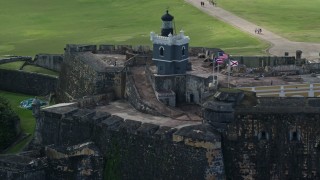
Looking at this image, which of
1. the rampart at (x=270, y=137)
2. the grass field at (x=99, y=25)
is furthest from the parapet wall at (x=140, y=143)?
the grass field at (x=99, y=25)

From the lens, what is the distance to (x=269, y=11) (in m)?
119

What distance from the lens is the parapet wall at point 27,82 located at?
8000cm

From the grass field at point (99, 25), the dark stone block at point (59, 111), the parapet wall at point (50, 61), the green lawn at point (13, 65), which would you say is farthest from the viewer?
the grass field at point (99, 25)

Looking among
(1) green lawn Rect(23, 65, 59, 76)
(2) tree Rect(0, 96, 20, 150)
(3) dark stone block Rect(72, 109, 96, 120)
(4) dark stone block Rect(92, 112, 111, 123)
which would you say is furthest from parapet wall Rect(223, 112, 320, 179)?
(1) green lawn Rect(23, 65, 59, 76)

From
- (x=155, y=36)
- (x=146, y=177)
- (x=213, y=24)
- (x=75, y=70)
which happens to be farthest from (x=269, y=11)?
(x=146, y=177)

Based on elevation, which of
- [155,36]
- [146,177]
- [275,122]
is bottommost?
[146,177]

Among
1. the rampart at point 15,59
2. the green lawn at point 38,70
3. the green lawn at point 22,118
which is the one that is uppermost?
the rampart at point 15,59

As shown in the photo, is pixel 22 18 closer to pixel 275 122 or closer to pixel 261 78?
pixel 261 78

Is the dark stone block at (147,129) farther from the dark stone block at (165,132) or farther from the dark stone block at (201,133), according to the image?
the dark stone block at (201,133)

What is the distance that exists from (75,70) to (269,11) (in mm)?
52108

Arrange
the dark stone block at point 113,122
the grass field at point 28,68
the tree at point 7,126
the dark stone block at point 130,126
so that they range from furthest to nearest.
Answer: the grass field at point 28,68 → the tree at point 7,126 → the dark stone block at point 113,122 → the dark stone block at point 130,126

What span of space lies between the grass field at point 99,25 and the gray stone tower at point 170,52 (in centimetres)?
2746

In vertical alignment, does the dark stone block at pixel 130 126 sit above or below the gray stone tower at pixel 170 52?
below

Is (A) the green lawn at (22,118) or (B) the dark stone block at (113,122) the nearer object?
(B) the dark stone block at (113,122)
